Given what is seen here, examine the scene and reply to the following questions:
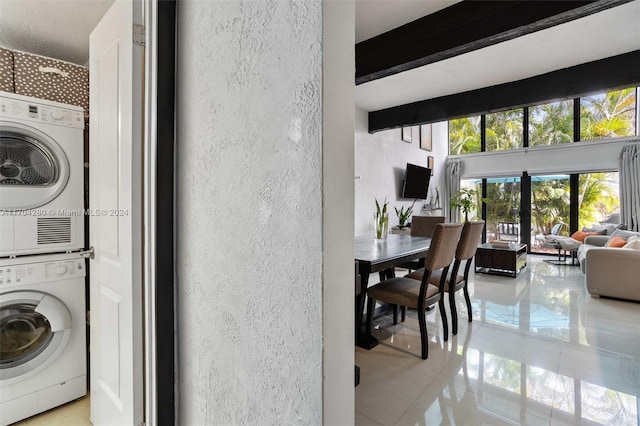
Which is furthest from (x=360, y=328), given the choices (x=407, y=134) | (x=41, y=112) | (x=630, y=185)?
(x=630, y=185)

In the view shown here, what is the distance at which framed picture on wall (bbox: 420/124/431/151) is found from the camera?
749cm

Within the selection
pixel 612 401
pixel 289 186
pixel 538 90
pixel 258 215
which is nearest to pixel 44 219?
pixel 258 215

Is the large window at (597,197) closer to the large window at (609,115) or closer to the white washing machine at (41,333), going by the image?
the large window at (609,115)

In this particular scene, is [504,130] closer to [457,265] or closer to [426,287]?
[457,265]

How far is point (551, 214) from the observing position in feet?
23.3

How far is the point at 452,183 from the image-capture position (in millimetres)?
8492

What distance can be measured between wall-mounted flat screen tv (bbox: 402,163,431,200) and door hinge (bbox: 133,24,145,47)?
6111mm

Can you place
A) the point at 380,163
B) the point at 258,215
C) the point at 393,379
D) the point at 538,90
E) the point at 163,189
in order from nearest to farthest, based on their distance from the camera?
the point at 258,215 → the point at 163,189 → the point at 393,379 → the point at 538,90 → the point at 380,163

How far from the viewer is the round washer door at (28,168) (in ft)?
5.24

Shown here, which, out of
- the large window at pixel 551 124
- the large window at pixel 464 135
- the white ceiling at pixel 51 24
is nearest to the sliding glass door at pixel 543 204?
the large window at pixel 551 124

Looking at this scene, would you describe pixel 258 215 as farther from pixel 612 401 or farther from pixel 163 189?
pixel 612 401

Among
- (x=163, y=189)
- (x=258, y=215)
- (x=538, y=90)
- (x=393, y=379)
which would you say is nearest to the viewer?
(x=258, y=215)

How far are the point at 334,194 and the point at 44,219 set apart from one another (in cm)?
186

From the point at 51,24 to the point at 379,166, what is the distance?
16.5 ft
